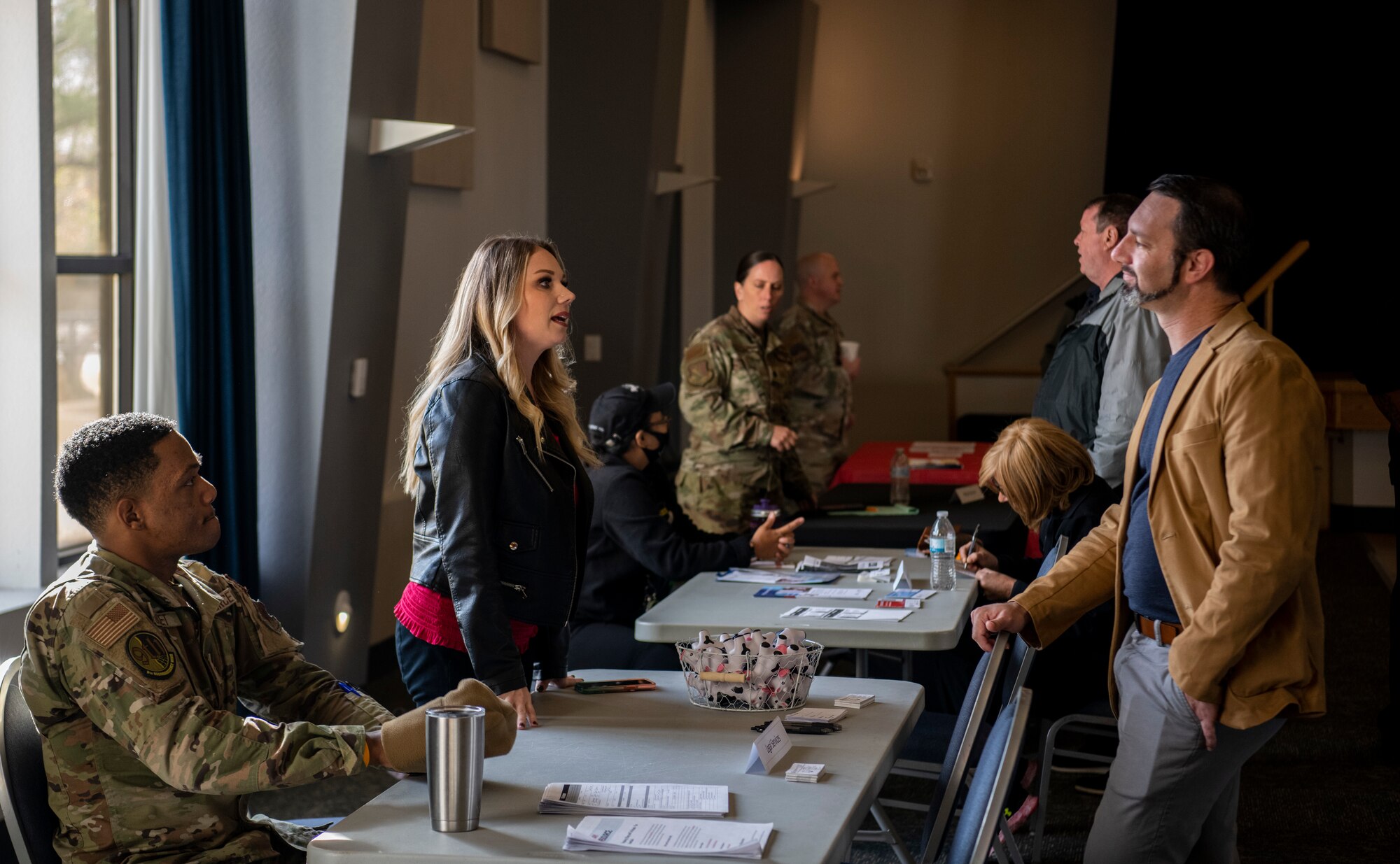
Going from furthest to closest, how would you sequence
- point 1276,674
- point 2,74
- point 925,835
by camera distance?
point 2,74
point 925,835
point 1276,674

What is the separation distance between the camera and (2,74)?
3.31m

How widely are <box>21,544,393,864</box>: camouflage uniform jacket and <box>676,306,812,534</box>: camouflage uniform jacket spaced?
11.8 ft

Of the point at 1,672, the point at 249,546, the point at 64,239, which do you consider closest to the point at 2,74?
the point at 64,239

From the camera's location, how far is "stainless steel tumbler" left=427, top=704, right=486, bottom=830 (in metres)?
1.79

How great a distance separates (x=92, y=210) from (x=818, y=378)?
3949mm

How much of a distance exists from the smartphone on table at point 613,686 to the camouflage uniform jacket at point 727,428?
111 inches

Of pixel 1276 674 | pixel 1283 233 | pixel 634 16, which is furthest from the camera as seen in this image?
pixel 1283 233

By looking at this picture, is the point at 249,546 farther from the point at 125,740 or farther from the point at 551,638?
the point at 125,740

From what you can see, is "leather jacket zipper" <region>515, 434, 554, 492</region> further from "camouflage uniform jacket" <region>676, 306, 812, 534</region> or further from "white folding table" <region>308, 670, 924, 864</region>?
"camouflage uniform jacket" <region>676, 306, 812, 534</region>

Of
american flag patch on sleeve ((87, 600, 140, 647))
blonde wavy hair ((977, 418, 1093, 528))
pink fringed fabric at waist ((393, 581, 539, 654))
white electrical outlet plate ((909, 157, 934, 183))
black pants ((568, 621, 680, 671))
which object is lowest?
black pants ((568, 621, 680, 671))

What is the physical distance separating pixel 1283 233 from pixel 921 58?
3.30 metres

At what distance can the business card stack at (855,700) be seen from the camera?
241 cm

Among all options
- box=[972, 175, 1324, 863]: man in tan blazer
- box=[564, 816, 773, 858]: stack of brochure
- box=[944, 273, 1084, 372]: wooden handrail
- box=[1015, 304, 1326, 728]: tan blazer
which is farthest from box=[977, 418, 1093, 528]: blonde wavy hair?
box=[944, 273, 1084, 372]: wooden handrail

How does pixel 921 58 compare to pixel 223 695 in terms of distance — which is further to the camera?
pixel 921 58
